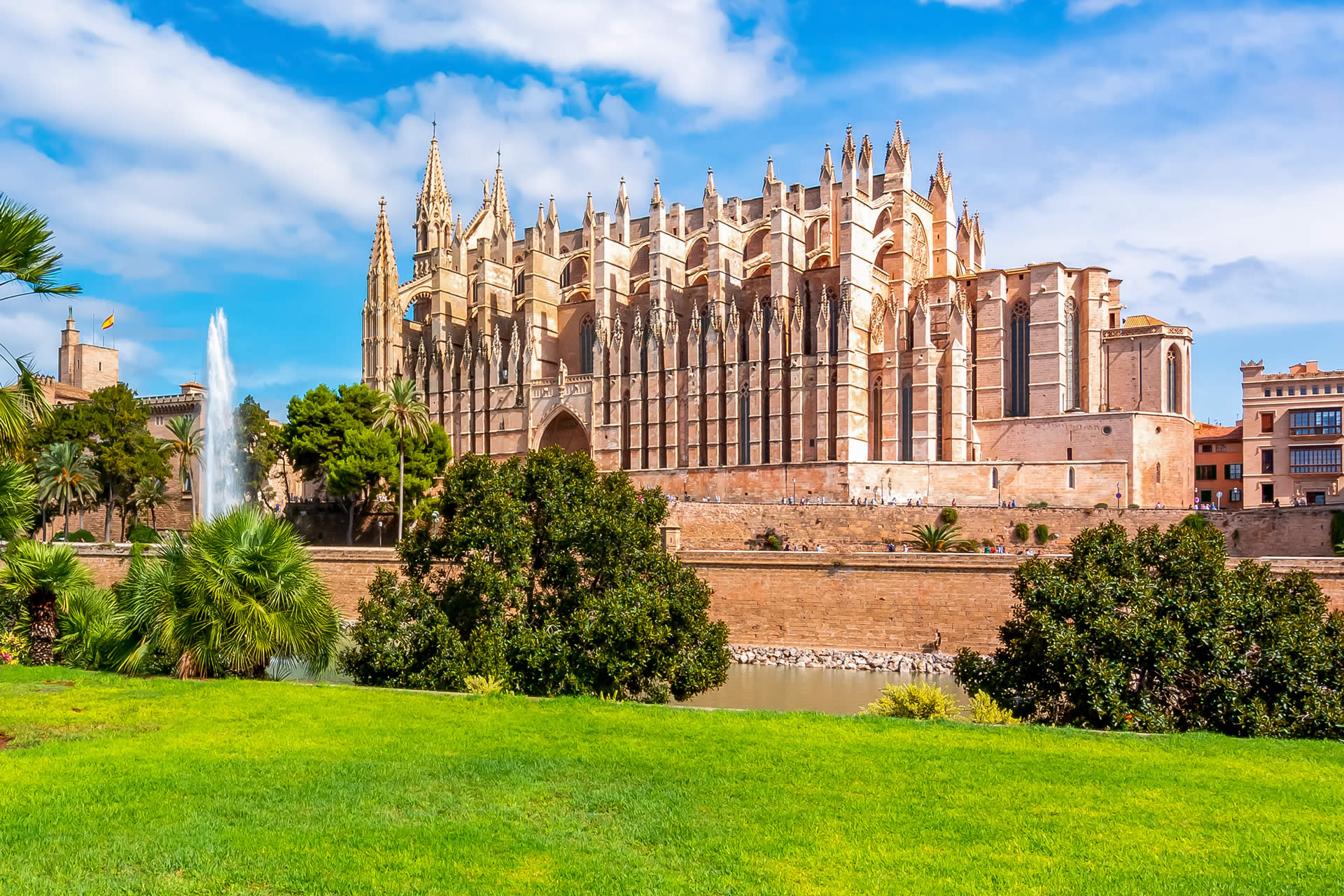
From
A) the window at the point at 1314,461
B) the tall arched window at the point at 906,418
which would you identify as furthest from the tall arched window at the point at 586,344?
the window at the point at 1314,461

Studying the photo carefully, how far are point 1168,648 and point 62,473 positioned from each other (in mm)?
37613

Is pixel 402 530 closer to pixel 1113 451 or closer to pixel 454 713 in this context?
pixel 1113 451

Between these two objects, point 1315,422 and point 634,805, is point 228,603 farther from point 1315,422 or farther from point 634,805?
point 1315,422

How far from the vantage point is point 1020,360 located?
43281mm

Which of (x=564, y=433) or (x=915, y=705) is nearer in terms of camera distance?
(x=915, y=705)

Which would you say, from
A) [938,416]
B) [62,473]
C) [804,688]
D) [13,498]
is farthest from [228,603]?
[938,416]

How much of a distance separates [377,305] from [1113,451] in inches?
1402

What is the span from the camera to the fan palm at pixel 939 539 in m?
32.2

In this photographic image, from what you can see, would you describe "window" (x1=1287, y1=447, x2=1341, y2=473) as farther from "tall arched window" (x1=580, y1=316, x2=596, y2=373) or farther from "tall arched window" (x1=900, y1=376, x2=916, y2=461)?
"tall arched window" (x1=580, y1=316, x2=596, y2=373)

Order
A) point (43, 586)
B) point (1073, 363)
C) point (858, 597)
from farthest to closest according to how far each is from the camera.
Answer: point (1073, 363)
point (858, 597)
point (43, 586)

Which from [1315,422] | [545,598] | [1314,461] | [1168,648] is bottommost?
[1168,648]

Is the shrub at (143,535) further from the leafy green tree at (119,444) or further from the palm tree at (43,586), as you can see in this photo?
the palm tree at (43,586)

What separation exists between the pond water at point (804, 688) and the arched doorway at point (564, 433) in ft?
86.0

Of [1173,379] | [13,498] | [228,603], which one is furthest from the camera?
[1173,379]
